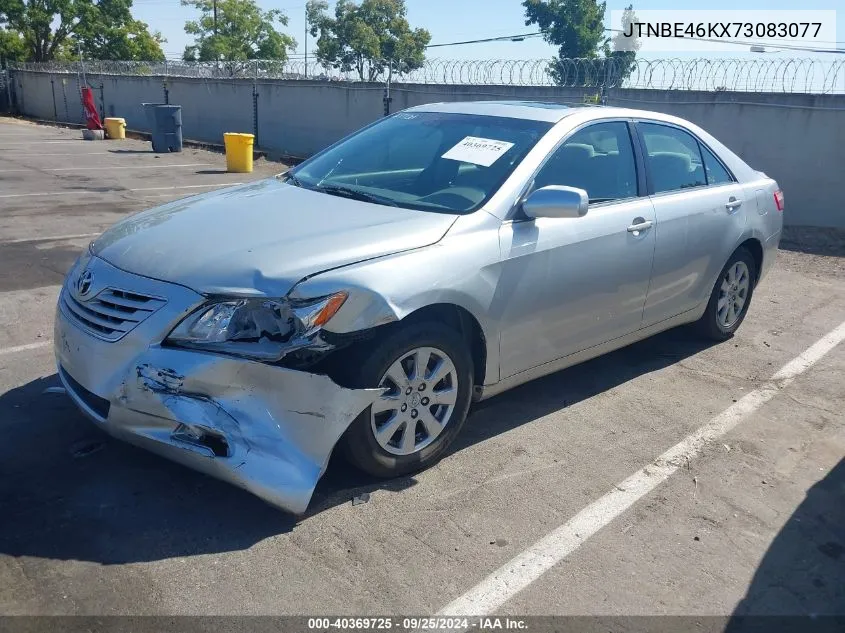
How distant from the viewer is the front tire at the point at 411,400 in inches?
137

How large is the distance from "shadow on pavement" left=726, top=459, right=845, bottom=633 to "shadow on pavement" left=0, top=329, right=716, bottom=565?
1.33m

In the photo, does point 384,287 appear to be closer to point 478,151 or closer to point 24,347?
point 478,151

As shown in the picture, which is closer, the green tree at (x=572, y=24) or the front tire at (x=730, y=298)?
the front tire at (x=730, y=298)

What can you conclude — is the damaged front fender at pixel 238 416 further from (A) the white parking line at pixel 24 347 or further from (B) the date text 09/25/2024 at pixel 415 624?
(A) the white parking line at pixel 24 347

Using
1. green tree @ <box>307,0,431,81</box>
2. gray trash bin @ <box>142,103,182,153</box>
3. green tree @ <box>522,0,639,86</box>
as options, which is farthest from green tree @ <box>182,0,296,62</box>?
gray trash bin @ <box>142,103,182,153</box>

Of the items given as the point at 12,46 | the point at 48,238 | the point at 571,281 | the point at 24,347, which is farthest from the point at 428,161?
the point at 12,46

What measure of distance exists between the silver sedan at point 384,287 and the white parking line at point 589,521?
0.72 m

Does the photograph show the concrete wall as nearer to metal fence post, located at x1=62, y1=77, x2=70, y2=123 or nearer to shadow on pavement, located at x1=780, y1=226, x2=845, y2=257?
metal fence post, located at x1=62, y1=77, x2=70, y2=123

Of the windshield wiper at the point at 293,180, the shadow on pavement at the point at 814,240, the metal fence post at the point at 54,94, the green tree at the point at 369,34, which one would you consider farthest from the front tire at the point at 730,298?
the green tree at the point at 369,34

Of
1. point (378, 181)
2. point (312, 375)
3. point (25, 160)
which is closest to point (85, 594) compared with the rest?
point (312, 375)

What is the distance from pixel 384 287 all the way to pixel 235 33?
70.3 m

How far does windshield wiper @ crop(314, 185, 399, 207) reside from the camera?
421 centimetres

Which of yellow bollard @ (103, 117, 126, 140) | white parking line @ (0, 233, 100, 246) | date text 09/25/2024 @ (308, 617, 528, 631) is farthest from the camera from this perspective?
yellow bollard @ (103, 117, 126, 140)

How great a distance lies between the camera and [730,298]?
19.6 feet
